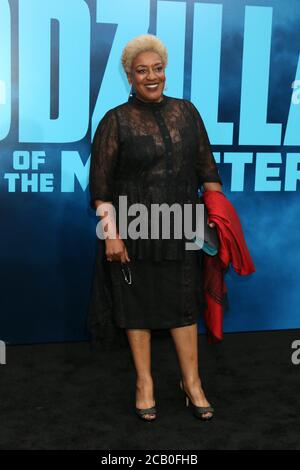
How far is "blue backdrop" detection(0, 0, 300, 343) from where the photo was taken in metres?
3.00

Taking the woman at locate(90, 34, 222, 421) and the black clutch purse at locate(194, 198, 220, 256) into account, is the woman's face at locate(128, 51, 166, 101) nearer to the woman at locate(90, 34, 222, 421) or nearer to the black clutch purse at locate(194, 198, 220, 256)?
the woman at locate(90, 34, 222, 421)

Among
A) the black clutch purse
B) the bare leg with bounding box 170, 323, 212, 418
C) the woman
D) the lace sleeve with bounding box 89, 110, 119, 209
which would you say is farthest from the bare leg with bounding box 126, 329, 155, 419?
the lace sleeve with bounding box 89, 110, 119, 209

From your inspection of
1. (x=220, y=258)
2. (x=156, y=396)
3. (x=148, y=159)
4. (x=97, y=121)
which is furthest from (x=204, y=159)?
(x=156, y=396)

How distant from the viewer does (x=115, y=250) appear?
2238 mm

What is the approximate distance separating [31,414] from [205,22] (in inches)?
80.4

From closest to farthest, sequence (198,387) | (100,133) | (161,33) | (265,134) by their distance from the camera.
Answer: (100,133) → (198,387) → (161,33) → (265,134)

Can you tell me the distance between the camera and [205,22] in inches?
123

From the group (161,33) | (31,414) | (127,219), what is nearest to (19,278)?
(31,414)

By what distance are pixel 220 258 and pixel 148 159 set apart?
1.50ft

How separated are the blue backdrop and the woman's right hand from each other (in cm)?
95

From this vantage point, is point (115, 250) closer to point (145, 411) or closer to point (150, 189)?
point (150, 189)

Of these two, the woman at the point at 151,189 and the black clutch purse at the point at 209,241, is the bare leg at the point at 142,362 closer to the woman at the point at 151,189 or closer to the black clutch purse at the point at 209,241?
the woman at the point at 151,189

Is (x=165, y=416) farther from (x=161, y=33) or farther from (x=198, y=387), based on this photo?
(x=161, y=33)

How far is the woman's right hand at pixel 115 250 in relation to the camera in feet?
7.34
